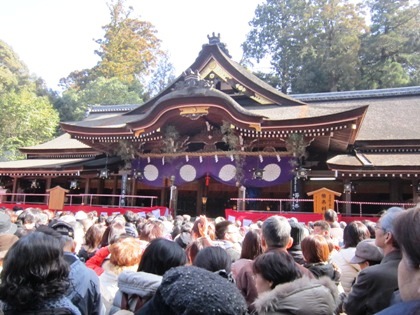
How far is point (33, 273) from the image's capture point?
6.06 ft

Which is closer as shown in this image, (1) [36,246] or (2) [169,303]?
(2) [169,303]

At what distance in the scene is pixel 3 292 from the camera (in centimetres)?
182

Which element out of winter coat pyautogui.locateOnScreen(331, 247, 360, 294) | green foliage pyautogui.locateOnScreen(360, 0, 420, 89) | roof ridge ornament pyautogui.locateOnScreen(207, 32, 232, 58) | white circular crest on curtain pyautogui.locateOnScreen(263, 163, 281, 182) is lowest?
winter coat pyautogui.locateOnScreen(331, 247, 360, 294)

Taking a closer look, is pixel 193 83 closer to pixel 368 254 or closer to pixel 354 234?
pixel 354 234

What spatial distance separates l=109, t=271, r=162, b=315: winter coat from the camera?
2217 millimetres

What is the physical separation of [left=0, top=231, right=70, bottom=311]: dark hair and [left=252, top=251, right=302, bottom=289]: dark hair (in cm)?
120

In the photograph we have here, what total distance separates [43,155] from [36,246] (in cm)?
1948

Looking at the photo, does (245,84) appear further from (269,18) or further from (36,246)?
(269,18)

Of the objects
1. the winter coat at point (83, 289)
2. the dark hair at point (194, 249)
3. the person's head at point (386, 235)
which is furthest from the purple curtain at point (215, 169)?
the winter coat at point (83, 289)

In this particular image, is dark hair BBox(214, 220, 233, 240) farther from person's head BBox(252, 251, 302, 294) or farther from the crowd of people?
person's head BBox(252, 251, 302, 294)

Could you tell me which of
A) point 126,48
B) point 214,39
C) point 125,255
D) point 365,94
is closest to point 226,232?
point 125,255

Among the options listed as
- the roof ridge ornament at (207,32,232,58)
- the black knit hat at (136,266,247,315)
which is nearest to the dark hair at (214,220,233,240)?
the black knit hat at (136,266,247,315)

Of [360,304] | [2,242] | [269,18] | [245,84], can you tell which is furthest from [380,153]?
[269,18]

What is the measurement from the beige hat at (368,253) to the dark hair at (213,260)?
52.0 inches
